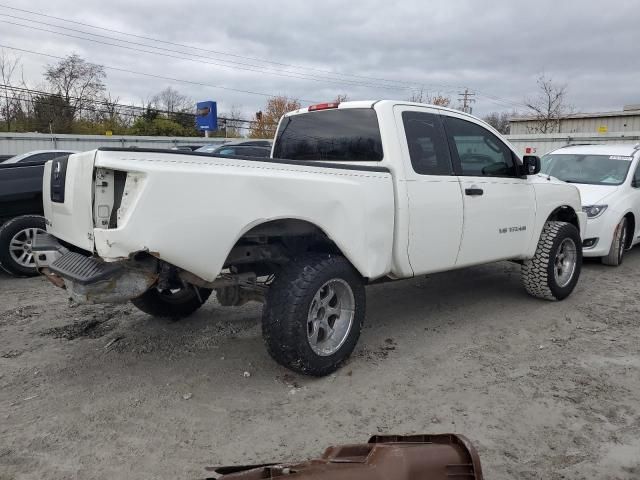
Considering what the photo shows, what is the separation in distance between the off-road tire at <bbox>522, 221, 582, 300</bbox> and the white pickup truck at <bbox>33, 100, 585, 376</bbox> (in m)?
0.01

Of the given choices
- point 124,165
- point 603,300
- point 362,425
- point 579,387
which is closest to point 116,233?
point 124,165

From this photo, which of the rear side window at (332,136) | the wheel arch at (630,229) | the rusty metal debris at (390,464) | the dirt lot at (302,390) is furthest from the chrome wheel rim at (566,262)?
the rusty metal debris at (390,464)

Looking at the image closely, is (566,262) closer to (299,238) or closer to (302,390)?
(299,238)

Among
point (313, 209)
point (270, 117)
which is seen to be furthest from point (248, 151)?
point (270, 117)

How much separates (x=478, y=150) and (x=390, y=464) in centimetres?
373

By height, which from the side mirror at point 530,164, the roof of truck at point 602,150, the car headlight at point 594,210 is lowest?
the car headlight at point 594,210

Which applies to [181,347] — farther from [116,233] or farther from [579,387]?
[579,387]

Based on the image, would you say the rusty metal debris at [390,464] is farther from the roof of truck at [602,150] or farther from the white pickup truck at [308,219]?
the roof of truck at [602,150]

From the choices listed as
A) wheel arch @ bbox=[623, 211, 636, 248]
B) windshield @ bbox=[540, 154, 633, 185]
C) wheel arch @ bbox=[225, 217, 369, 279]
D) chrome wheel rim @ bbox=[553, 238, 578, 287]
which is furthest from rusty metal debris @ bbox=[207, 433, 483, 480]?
windshield @ bbox=[540, 154, 633, 185]

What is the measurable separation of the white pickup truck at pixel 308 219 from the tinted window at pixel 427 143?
0.01 m

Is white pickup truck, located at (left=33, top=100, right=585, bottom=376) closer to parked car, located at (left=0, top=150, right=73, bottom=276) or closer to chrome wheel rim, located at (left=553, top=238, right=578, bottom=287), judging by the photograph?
chrome wheel rim, located at (left=553, top=238, right=578, bottom=287)

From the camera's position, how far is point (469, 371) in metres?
4.04

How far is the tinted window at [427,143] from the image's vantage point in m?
4.36

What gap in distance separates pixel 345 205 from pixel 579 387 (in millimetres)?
2089
